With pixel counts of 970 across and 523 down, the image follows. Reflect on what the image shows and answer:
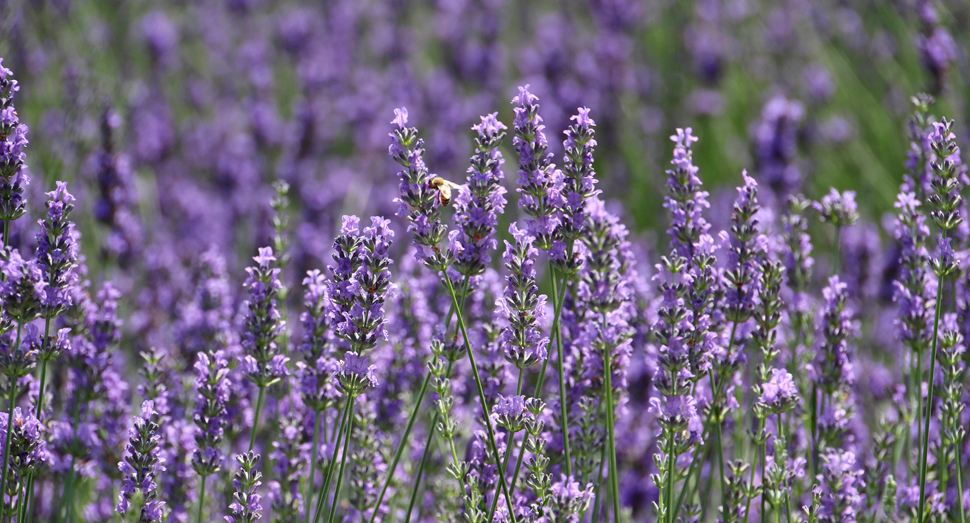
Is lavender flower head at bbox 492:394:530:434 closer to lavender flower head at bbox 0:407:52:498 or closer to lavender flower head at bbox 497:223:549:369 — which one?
lavender flower head at bbox 497:223:549:369

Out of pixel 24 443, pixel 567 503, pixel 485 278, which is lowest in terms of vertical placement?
pixel 567 503

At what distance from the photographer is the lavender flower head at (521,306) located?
4.96 ft

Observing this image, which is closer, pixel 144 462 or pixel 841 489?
pixel 144 462

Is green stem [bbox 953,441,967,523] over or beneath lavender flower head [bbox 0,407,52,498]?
beneath

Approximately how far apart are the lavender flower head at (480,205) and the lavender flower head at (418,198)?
0.12 ft

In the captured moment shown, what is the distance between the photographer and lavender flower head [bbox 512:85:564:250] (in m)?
1.49

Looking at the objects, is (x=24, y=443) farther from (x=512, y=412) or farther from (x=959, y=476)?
(x=959, y=476)

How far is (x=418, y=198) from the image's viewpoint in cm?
148

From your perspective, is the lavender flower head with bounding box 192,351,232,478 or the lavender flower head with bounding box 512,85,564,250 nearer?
the lavender flower head with bounding box 512,85,564,250

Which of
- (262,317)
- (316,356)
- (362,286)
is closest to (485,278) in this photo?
(316,356)

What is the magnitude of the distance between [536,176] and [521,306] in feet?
0.80

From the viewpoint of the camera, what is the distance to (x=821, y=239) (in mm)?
4754

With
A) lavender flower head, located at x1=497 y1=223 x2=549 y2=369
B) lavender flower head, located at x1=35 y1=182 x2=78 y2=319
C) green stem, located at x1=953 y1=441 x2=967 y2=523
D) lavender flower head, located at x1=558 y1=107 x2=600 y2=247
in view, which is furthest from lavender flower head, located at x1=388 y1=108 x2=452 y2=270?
green stem, located at x1=953 y1=441 x2=967 y2=523

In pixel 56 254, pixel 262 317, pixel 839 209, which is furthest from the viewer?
pixel 839 209
